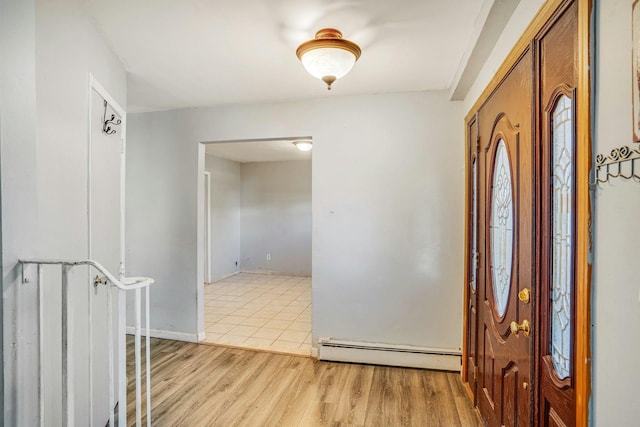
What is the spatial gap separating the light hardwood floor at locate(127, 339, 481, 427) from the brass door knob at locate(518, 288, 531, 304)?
3.93 ft

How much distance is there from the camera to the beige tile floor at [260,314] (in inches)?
130

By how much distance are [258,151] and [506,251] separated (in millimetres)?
4865

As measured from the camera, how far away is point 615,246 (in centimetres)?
78

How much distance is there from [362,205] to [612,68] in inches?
85.0

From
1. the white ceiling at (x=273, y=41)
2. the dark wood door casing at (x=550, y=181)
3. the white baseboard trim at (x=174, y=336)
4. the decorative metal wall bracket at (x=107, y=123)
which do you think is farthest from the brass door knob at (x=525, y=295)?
the white baseboard trim at (x=174, y=336)

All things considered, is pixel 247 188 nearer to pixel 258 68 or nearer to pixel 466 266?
pixel 258 68

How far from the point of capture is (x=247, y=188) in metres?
7.04

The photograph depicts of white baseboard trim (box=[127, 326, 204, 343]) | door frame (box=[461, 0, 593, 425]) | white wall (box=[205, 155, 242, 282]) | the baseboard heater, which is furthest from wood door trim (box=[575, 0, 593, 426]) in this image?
white wall (box=[205, 155, 242, 282])

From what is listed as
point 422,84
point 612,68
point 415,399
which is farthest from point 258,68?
point 415,399

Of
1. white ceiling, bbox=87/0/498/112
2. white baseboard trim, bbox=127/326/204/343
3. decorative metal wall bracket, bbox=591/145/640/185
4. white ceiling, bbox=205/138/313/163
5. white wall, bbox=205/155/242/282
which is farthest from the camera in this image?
white wall, bbox=205/155/242/282

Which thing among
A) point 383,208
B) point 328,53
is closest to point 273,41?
point 328,53

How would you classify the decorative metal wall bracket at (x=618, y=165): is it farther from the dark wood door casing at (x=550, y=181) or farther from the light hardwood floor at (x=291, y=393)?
the light hardwood floor at (x=291, y=393)

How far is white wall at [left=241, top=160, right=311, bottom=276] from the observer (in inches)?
266

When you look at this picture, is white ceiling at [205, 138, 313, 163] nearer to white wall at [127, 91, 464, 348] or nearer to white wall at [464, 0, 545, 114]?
white wall at [127, 91, 464, 348]
